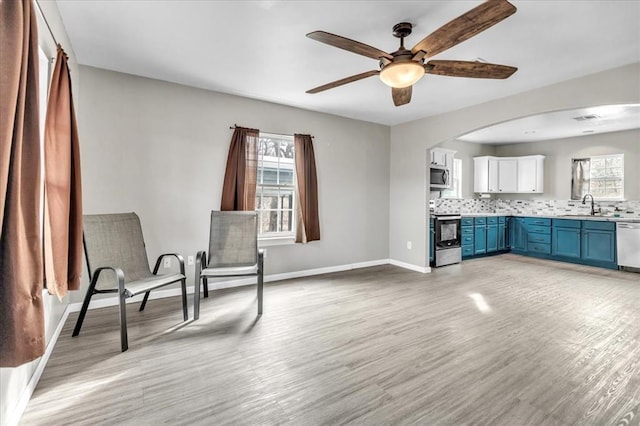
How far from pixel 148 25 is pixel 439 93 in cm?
Result: 327

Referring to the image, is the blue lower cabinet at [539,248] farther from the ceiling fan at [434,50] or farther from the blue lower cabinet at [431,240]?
the ceiling fan at [434,50]

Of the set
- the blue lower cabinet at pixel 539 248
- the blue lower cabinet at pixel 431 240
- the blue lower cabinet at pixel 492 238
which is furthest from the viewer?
the blue lower cabinet at pixel 492 238

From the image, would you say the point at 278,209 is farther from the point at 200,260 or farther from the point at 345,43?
the point at 345,43

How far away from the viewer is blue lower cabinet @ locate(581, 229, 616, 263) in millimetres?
5418

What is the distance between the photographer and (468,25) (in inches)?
72.2

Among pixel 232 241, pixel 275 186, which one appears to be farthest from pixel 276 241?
pixel 232 241

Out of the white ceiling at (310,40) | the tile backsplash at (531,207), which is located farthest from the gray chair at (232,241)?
the tile backsplash at (531,207)

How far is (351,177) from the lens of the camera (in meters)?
5.25

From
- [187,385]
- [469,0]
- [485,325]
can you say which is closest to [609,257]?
[485,325]

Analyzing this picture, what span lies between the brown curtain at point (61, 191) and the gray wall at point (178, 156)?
4.10 ft

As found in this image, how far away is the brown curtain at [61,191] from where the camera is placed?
6.39 feet

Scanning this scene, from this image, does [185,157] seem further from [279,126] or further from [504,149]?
[504,149]

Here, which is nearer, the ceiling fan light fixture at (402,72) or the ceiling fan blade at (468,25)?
the ceiling fan blade at (468,25)

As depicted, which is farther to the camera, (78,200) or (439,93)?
(439,93)
